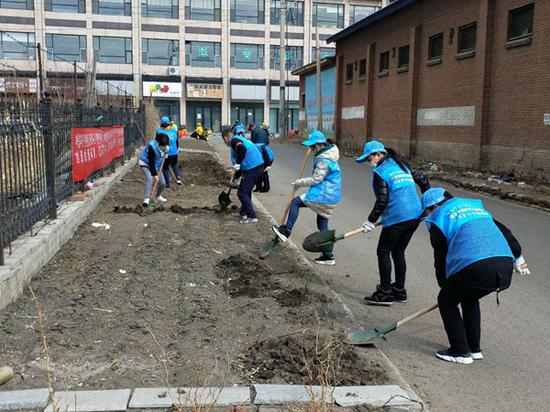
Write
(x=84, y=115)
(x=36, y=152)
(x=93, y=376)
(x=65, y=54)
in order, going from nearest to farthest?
(x=93, y=376) < (x=36, y=152) < (x=84, y=115) < (x=65, y=54)

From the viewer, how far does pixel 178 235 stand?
8844 millimetres

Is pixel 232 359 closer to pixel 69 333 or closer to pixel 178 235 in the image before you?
pixel 69 333

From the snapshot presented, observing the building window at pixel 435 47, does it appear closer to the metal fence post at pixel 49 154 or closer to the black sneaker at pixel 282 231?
the black sneaker at pixel 282 231

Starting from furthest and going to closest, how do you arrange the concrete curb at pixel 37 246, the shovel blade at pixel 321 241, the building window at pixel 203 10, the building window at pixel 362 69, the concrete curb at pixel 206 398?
the building window at pixel 203 10 → the building window at pixel 362 69 → the shovel blade at pixel 321 241 → the concrete curb at pixel 37 246 → the concrete curb at pixel 206 398

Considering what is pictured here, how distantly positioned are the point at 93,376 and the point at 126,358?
35 centimetres

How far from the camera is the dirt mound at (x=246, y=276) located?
621 centimetres

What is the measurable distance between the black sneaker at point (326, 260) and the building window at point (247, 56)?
2177 inches

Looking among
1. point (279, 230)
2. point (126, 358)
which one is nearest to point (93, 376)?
point (126, 358)

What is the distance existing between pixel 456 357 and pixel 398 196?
1.96m

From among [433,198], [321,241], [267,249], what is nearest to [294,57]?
[267,249]

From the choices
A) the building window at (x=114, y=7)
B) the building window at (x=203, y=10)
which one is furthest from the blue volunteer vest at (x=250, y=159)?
the building window at (x=203, y=10)

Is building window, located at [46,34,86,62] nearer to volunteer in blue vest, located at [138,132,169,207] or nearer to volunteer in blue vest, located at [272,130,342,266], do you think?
volunteer in blue vest, located at [138,132,169,207]

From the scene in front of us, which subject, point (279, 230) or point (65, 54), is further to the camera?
point (65, 54)

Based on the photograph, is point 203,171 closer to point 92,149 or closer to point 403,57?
point 92,149
